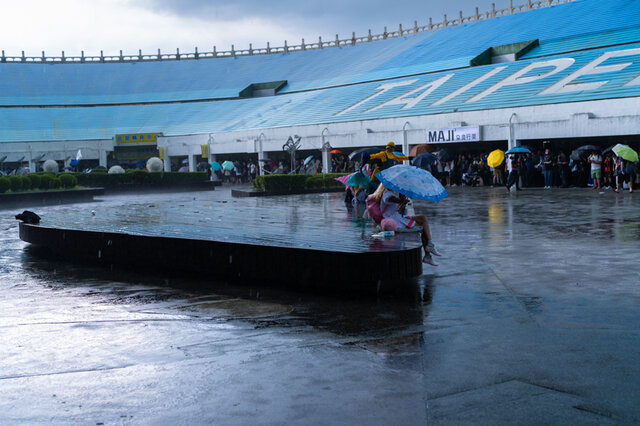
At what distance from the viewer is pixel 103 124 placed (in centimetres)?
5794

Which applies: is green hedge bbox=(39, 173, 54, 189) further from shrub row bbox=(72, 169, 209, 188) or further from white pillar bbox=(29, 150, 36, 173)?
white pillar bbox=(29, 150, 36, 173)

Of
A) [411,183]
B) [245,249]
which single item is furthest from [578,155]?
[245,249]

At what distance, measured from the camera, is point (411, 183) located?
8680mm

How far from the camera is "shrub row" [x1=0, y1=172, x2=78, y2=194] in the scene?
25078 millimetres

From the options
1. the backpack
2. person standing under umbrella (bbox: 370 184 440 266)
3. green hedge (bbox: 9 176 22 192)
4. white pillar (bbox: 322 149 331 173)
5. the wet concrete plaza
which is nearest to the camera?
the wet concrete plaza

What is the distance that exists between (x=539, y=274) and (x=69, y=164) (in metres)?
46.3

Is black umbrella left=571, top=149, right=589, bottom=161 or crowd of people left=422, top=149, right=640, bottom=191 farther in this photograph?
black umbrella left=571, top=149, right=589, bottom=161

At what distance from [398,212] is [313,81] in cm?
4617

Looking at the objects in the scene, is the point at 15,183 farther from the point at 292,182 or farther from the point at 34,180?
the point at 292,182

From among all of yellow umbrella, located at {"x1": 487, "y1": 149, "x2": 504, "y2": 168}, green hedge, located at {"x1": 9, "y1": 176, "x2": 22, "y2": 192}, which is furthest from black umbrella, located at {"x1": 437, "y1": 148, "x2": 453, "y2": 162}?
green hedge, located at {"x1": 9, "y1": 176, "x2": 22, "y2": 192}

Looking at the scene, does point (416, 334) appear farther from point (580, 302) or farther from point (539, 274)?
point (539, 274)

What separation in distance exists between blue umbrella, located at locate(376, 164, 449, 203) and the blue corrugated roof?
71.0 ft

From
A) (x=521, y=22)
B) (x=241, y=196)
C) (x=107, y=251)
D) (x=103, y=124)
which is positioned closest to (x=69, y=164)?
(x=103, y=124)

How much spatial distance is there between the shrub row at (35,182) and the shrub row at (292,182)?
7105mm
